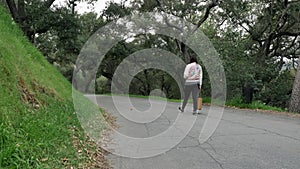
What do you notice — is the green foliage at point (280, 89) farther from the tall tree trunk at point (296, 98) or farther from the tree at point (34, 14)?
the tree at point (34, 14)

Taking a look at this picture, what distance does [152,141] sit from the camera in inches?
221

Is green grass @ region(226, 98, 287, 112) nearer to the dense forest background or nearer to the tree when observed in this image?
the dense forest background

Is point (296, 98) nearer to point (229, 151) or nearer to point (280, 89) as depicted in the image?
point (229, 151)

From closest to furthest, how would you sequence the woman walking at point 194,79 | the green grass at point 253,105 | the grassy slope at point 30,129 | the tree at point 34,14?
the grassy slope at point 30,129 < the woman walking at point 194,79 < the green grass at point 253,105 < the tree at point 34,14

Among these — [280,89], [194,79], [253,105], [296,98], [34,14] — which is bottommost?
[253,105]

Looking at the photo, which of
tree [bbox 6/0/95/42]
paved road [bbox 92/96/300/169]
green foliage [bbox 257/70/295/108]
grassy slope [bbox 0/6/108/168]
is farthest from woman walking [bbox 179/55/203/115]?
green foliage [bbox 257/70/295/108]

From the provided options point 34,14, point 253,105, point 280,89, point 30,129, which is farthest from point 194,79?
point 280,89

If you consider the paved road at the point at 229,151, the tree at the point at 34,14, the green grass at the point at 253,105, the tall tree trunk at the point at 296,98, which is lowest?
the paved road at the point at 229,151

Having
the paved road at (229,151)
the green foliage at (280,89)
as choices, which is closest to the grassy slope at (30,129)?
the paved road at (229,151)

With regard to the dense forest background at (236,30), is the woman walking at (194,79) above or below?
below

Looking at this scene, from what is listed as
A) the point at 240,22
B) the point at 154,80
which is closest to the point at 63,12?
the point at 240,22

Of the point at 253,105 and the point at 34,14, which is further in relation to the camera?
the point at 34,14

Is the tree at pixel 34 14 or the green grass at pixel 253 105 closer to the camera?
the green grass at pixel 253 105

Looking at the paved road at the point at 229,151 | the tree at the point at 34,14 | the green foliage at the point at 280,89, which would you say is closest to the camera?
the paved road at the point at 229,151
